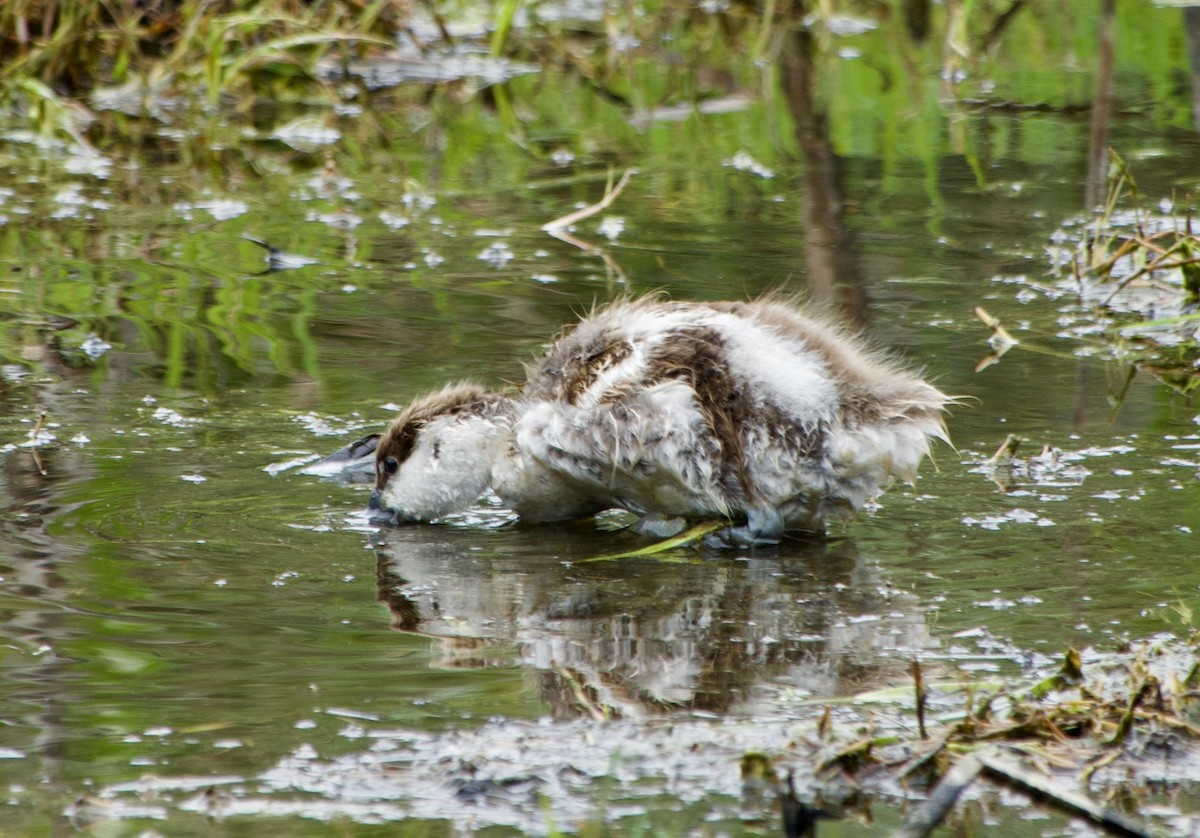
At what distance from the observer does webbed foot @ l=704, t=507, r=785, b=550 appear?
4.74 meters

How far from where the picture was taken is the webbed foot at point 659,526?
486 centimetres

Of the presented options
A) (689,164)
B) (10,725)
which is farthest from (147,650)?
(689,164)

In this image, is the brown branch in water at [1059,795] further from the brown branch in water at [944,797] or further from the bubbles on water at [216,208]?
the bubbles on water at [216,208]

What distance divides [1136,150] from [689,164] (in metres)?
2.33

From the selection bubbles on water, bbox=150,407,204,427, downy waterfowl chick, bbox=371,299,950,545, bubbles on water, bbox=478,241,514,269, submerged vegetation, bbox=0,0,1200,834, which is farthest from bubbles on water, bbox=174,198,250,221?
downy waterfowl chick, bbox=371,299,950,545

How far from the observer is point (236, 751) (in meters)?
3.29

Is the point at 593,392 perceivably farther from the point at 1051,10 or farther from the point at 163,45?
the point at 1051,10

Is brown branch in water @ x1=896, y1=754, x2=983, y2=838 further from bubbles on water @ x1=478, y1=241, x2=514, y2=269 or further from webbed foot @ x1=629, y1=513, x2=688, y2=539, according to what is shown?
bubbles on water @ x1=478, y1=241, x2=514, y2=269

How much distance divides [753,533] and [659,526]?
0.29 metres

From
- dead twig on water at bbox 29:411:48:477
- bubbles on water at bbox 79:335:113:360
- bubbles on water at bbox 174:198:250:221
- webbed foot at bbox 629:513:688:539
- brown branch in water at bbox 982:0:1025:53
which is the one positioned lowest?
webbed foot at bbox 629:513:688:539

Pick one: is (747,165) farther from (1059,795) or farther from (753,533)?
(1059,795)

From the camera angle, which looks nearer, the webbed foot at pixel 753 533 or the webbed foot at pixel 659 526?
the webbed foot at pixel 753 533

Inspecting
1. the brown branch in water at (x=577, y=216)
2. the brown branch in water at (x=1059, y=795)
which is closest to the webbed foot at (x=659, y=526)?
the brown branch in water at (x=1059, y=795)

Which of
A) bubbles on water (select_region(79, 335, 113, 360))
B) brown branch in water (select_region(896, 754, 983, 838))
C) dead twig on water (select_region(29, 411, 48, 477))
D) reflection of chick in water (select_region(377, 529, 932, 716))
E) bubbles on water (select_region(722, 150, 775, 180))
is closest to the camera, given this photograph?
brown branch in water (select_region(896, 754, 983, 838))
